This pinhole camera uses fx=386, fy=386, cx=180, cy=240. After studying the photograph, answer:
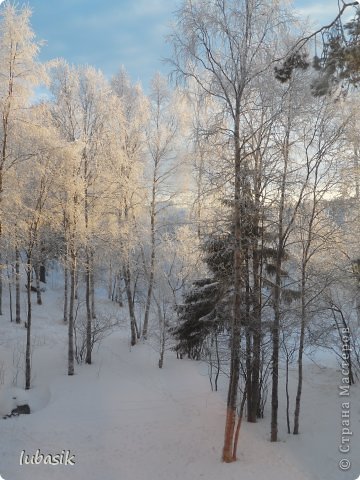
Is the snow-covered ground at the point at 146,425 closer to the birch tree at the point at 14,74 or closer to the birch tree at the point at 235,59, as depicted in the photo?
the birch tree at the point at 235,59

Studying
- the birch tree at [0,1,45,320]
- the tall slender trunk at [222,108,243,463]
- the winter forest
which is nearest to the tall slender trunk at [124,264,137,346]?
the winter forest

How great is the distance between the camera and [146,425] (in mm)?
9875

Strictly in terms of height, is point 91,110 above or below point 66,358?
above

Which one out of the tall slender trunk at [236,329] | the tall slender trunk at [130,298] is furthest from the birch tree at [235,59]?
the tall slender trunk at [130,298]

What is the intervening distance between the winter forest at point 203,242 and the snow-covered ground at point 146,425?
5 cm

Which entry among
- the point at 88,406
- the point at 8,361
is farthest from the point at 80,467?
the point at 8,361

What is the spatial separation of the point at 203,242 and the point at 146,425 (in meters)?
4.99

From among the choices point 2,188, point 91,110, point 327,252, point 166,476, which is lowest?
point 166,476

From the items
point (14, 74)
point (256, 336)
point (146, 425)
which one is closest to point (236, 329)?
point (256, 336)

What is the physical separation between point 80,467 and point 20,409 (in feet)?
10.9

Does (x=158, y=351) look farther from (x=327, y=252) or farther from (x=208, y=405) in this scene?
(x=327, y=252)

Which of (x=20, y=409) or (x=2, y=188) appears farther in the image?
(x=20, y=409)

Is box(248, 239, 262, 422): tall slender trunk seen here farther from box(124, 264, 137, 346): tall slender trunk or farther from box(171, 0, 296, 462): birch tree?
box(124, 264, 137, 346): tall slender trunk

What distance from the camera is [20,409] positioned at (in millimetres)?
10414
